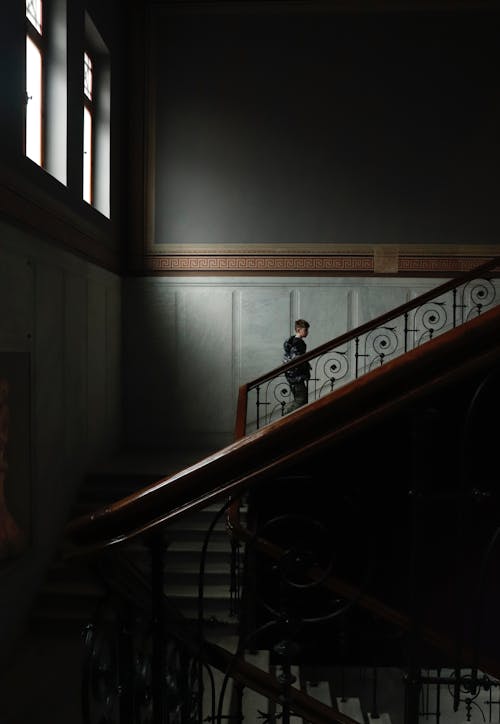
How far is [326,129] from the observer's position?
965 cm

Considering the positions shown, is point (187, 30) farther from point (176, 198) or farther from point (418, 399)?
point (418, 399)

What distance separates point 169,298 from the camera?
968 centimetres

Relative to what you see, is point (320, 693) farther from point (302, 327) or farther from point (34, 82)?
point (34, 82)

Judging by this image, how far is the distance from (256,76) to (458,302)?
4506 mm

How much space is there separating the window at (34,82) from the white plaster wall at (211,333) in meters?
3.15

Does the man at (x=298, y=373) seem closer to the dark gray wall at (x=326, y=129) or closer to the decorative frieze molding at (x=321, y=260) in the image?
the decorative frieze molding at (x=321, y=260)

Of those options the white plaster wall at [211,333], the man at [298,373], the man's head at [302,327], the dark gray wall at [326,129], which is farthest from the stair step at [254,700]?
the dark gray wall at [326,129]

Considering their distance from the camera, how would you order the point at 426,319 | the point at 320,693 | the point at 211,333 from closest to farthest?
the point at 320,693, the point at 426,319, the point at 211,333

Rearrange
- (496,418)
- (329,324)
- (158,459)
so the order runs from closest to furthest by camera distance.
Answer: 1. (496,418)
2. (158,459)
3. (329,324)

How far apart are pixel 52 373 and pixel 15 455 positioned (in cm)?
121

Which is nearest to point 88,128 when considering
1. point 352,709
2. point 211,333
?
point 211,333

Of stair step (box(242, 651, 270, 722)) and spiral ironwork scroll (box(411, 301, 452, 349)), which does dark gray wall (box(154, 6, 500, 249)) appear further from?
stair step (box(242, 651, 270, 722))

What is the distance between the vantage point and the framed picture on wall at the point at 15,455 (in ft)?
17.2

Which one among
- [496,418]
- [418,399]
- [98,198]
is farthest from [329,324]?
[418,399]
